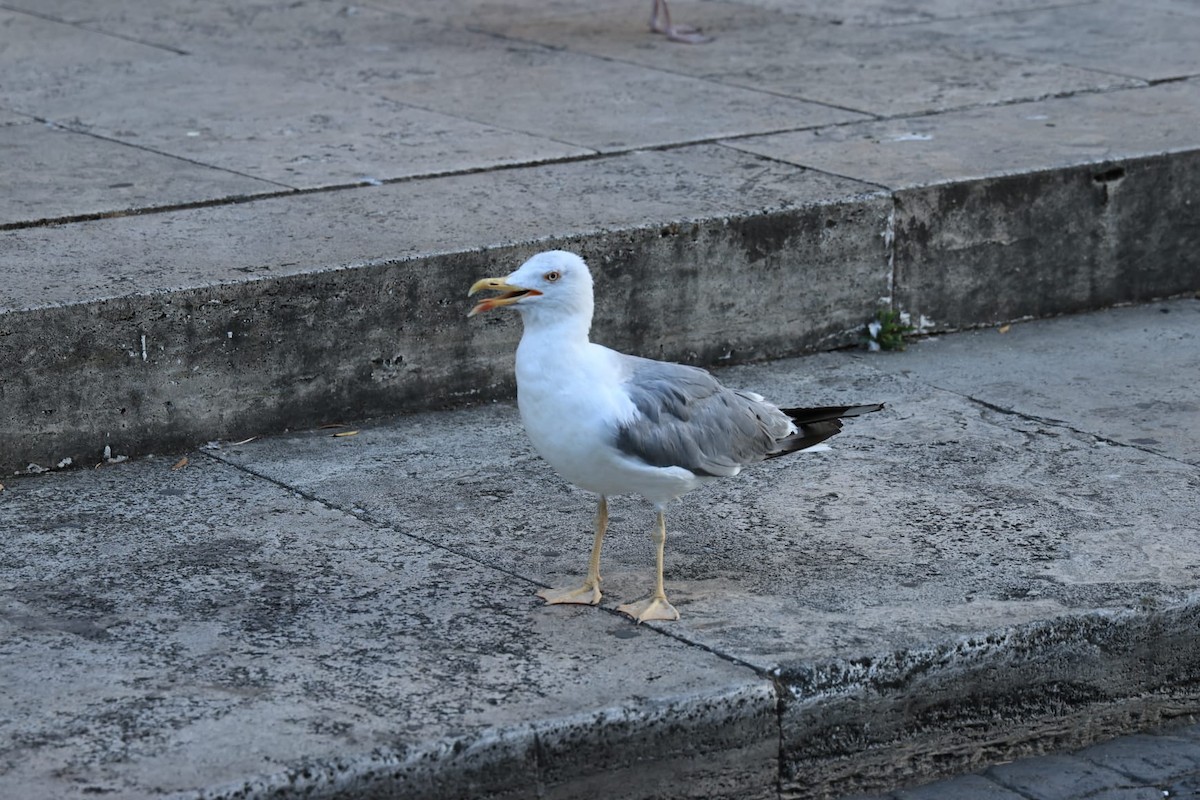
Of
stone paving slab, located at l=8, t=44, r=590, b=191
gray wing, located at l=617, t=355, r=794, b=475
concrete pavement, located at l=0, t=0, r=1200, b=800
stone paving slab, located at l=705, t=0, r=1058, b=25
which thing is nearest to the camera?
concrete pavement, located at l=0, t=0, r=1200, b=800

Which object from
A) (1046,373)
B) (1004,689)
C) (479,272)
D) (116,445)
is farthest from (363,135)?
(1004,689)

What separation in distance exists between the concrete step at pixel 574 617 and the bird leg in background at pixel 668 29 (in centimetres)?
371

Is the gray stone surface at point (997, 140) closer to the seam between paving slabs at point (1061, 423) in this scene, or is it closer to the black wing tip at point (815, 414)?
the seam between paving slabs at point (1061, 423)

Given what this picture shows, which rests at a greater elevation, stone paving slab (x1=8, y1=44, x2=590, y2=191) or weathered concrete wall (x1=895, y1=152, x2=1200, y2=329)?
stone paving slab (x1=8, y1=44, x2=590, y2=191)

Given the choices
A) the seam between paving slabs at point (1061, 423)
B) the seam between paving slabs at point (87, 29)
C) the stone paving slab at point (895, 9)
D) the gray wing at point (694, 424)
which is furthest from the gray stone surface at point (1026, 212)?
the seam between paving slabs at point (87, 29)

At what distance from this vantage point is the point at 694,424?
3.83 m

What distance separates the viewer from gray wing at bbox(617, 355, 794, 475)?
12.2 feet

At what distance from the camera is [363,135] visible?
6578mm

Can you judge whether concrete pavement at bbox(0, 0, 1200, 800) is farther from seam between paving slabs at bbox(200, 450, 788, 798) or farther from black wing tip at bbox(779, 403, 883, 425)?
black wing tip at bbox(779, 403, 883, 425)

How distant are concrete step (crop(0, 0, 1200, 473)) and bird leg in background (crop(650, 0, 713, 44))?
0.17 meters

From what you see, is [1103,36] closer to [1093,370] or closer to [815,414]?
[1093,370]

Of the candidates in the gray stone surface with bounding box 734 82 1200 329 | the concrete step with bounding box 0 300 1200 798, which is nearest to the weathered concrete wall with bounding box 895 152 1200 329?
the gray stone surface with bounding box 734 82 1200 329

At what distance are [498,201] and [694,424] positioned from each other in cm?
207

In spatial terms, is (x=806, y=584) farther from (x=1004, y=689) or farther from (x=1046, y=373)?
(x=1046, y=373)
